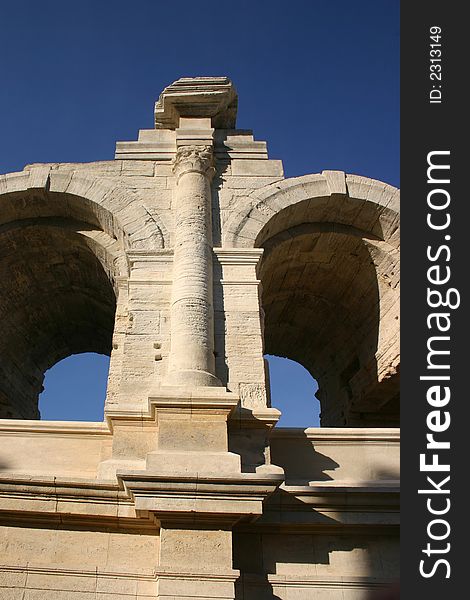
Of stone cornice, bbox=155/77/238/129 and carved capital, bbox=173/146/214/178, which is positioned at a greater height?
stone cornice, bbox=155/77/238/129

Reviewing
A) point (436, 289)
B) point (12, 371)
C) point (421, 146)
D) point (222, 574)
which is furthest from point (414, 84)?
point (12, 371)

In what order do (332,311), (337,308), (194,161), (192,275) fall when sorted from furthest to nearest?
(332,311)
(337,308)
(194,161)
(192,275)

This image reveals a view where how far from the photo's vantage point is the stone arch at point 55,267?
9.02 m

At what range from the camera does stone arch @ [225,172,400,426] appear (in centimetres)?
912

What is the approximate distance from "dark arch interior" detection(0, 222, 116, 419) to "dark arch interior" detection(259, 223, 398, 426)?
2.75m

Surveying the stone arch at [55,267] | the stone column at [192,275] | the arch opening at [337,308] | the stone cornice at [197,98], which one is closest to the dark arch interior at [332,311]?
the arch opening at [337,308]

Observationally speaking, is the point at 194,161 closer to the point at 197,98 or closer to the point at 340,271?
the point at 197,98

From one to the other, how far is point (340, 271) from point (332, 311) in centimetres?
102

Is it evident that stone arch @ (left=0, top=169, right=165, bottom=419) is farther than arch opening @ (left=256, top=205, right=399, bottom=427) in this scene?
No

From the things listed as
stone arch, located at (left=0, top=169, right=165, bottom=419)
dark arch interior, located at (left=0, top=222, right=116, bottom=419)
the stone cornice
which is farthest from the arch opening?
dark arch interior, located at (left=0, top=222, right=116, bottom=419)

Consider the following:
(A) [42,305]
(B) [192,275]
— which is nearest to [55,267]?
(A) [42,305]

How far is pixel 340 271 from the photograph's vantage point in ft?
34.0

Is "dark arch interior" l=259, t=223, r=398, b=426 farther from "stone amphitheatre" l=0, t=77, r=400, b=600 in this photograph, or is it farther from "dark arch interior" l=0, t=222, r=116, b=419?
"dark arch interior" l=0, t=222, r=116, b=419

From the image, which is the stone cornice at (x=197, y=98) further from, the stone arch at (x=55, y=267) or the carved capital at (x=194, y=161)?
the stone arch at (x=55, y=267)
